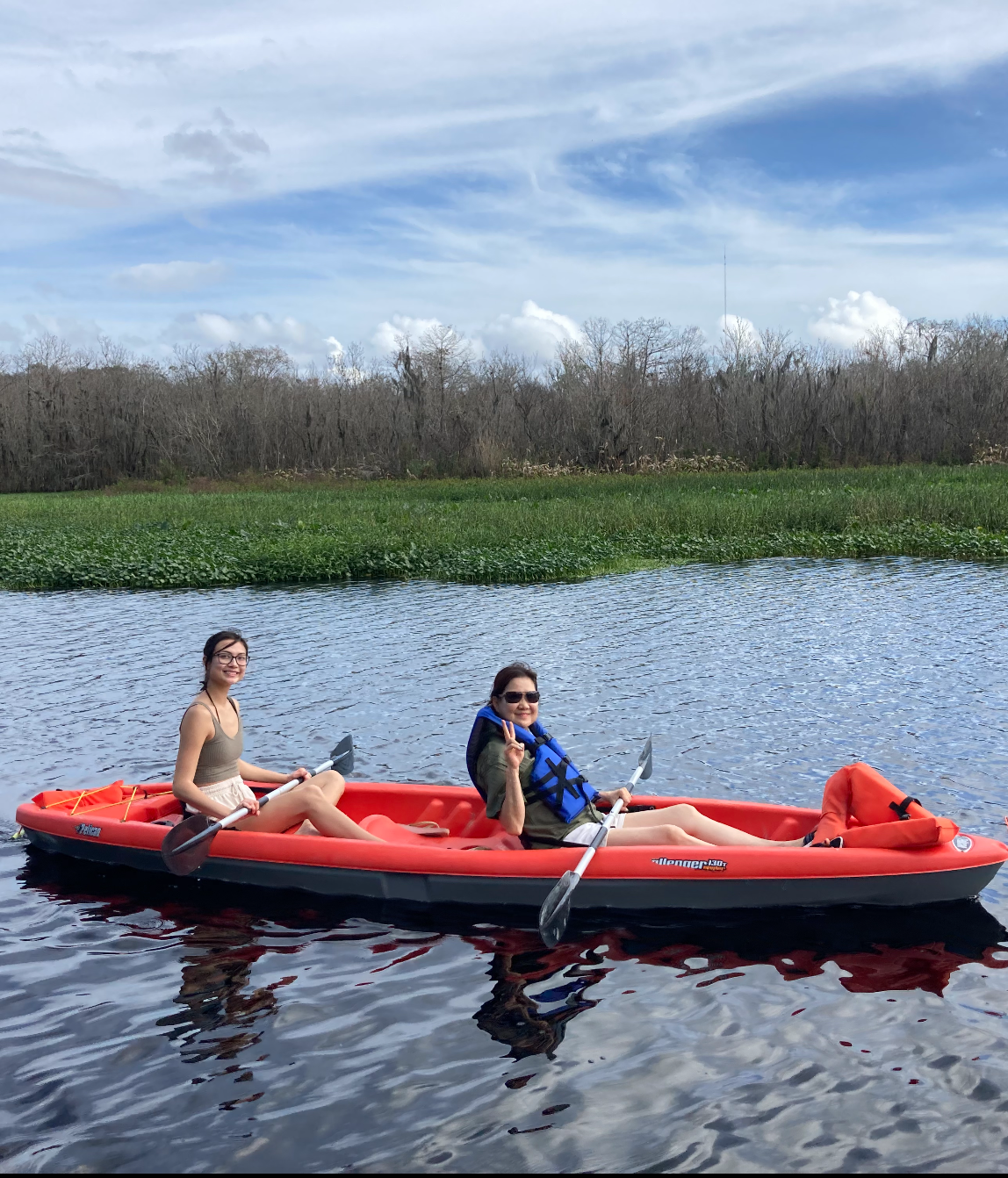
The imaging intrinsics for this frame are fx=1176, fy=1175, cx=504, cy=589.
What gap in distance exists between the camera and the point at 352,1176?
4.00 m

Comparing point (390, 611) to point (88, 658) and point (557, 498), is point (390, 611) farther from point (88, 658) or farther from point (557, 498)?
point (557, 498)

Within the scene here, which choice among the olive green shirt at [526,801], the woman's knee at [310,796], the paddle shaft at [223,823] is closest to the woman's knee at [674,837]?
the olive green shirt at [526,801]

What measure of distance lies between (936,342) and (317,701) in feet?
148

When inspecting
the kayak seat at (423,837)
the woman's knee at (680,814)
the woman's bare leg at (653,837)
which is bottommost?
the kayak seat at (423,837)

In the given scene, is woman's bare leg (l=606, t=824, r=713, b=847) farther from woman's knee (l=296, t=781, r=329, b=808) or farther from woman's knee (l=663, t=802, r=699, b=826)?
woman's knee (l=296, t=781, r=329, b=808)

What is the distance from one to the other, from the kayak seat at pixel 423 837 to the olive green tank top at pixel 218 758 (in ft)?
2.79

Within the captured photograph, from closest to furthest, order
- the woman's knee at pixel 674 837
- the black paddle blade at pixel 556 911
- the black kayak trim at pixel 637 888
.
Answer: the black paddle blade at pixel 556 911
the black kayak trim at pixel 637 888
the woman's knee at pixel 674 837

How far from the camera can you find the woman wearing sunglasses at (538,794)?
19.8ft

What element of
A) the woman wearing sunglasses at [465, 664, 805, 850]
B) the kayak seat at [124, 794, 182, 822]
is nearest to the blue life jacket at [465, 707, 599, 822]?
the woman wearing sunglasses at [465, 664, 805, 850]

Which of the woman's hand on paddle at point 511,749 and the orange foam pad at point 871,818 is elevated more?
the woman's hand on paddle at point 511,749

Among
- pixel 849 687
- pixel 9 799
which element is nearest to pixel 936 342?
pixel 849 687

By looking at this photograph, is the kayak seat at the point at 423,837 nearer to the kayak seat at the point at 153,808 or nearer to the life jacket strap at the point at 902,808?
the kayak seat at the point at 153,808

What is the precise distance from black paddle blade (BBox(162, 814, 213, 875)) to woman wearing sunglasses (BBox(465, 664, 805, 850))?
1.54 metres

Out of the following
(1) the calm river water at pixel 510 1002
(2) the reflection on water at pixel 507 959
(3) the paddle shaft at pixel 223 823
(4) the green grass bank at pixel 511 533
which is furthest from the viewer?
(4) the green grass bank at pixel 511 533
